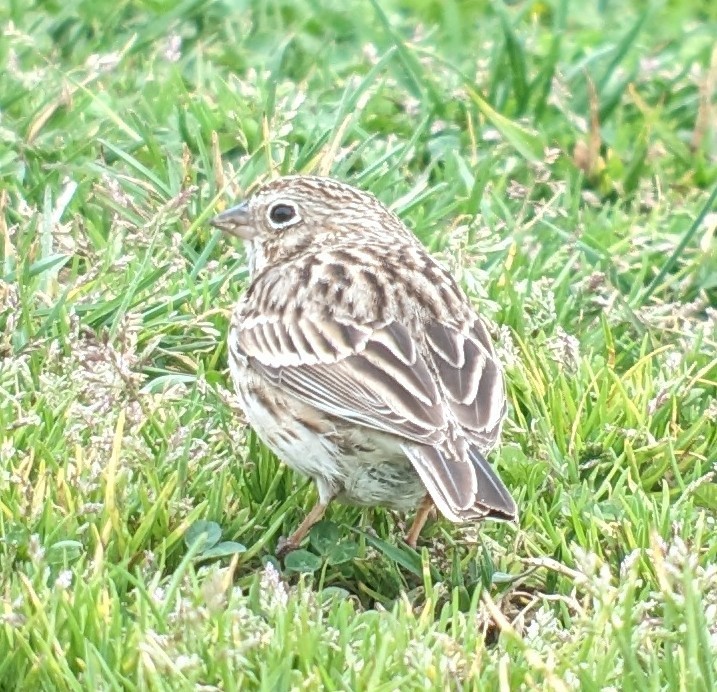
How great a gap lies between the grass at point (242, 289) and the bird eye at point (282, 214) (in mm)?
415

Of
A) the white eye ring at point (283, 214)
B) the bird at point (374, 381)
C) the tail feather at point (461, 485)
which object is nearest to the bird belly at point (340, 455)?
the bird at point (374, 381)

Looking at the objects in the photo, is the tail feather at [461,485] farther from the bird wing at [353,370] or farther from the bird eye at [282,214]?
the bird eye at [282,214]

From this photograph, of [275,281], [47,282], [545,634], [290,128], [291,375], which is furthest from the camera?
[290,128]

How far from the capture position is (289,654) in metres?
4.25

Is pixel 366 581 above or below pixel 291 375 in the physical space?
below

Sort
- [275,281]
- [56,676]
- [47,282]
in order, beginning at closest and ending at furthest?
[56,676], [275,281], [47,282]

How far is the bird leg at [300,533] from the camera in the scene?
5.20 metres

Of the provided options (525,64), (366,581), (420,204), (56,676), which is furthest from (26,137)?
(56,676)

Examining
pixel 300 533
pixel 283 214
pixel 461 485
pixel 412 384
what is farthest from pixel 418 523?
pixel 283 214

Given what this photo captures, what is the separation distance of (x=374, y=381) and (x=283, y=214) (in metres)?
1.32

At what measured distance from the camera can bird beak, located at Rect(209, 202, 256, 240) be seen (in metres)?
6.23

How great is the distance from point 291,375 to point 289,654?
1.17m

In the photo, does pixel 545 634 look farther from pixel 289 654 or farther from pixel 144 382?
pixel 144 382

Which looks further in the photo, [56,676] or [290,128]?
[290,128]
